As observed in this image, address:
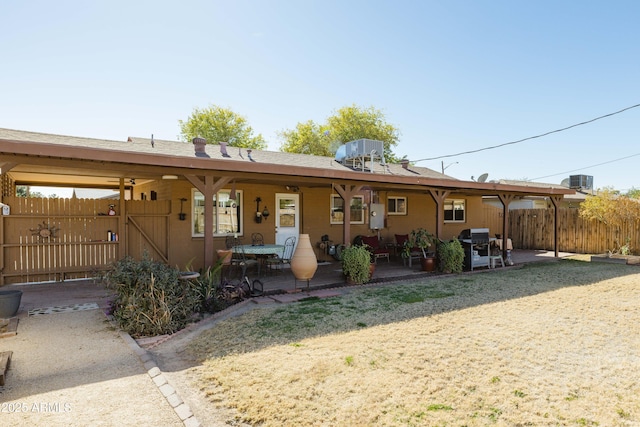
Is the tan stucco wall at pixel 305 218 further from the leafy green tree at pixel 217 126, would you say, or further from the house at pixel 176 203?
the leafy green tree at pixel 217 126

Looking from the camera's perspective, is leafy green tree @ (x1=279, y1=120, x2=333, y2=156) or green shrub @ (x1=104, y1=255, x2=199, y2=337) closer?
green shrub @ (x1=104, y1=255, x2=199, y2=337)

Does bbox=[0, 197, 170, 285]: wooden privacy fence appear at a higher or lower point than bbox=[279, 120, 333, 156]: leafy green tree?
lower

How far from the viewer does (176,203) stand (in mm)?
8312

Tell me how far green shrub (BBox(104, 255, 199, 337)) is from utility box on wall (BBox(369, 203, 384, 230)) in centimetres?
708

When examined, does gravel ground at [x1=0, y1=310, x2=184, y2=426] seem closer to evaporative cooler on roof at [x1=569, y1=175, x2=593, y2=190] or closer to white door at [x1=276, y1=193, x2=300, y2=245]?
white door at [x1=276, y1=193, x2=300, y2=245]

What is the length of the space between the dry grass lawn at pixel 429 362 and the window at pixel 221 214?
408 centimetres

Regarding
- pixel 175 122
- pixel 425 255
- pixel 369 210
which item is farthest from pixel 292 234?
pixel 175 122

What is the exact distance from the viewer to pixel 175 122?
33.5 m

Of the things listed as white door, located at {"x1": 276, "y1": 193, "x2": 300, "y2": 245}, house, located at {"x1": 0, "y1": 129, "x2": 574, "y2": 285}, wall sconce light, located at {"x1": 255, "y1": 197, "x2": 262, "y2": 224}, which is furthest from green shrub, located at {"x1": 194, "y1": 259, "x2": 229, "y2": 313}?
white door, located at {"x1": 276, "y1": 193, "x2": 300, "y2": 245}

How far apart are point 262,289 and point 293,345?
8.20 feet

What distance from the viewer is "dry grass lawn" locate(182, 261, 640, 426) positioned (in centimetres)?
247

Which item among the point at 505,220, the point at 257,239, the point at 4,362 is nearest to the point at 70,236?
the point at 257,239

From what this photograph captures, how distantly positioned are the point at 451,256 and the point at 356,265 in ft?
9.27

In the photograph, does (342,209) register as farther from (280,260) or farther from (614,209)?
(614,209)
